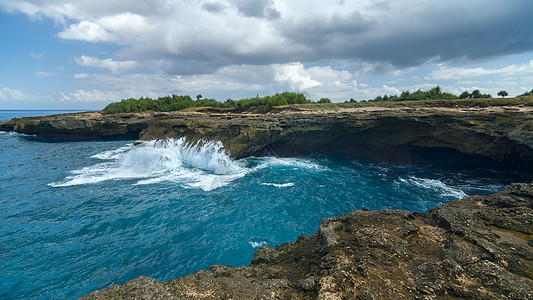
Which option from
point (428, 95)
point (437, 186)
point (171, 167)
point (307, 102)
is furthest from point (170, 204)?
point (428, 95)

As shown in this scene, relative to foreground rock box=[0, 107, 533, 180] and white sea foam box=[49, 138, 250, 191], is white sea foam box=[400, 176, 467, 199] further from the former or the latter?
white sea foam box=[49, 138, 250, 191]

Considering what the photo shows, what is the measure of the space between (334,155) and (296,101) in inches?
832

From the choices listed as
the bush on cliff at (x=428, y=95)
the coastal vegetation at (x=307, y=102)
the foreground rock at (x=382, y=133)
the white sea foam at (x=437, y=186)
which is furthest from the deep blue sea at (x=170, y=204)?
the bush on cliff at (x=428, y=95)

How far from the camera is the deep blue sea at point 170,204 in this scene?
10.2 m

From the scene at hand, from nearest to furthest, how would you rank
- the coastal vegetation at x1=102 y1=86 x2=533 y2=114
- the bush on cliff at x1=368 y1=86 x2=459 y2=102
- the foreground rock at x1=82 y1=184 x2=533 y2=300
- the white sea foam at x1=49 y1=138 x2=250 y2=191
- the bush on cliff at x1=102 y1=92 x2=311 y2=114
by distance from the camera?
the foreground rock at x1=82 y1=184 x2=533 y2=300 → the white sea foam at x1=49 y1=138 x2=250 y2=191 → the coastal vegetation at x1=102 y1=86 x2=533 y2=114 → the bush on cliff at x1=368 y1=86 x2=459 y2=102 → the bush on cliff at x1=102 y1=92 x2=311 y2=114

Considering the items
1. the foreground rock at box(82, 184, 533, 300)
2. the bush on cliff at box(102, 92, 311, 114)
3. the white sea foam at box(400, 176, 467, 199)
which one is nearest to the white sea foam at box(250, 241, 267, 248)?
the foreground rock at box(82, 184, 533, 300)

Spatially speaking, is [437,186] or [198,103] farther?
[198,103]

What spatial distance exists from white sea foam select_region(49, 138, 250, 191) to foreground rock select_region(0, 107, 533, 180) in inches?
62.2

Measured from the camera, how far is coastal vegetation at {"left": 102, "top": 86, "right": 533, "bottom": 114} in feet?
89.1

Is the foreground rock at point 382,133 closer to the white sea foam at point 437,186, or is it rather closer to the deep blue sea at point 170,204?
the deep blue sea at point 170,204

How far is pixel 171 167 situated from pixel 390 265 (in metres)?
24.4

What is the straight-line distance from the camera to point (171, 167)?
2516 centimetres

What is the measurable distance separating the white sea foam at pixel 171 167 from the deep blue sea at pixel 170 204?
118 mm

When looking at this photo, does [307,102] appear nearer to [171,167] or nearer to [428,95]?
[428,95]
